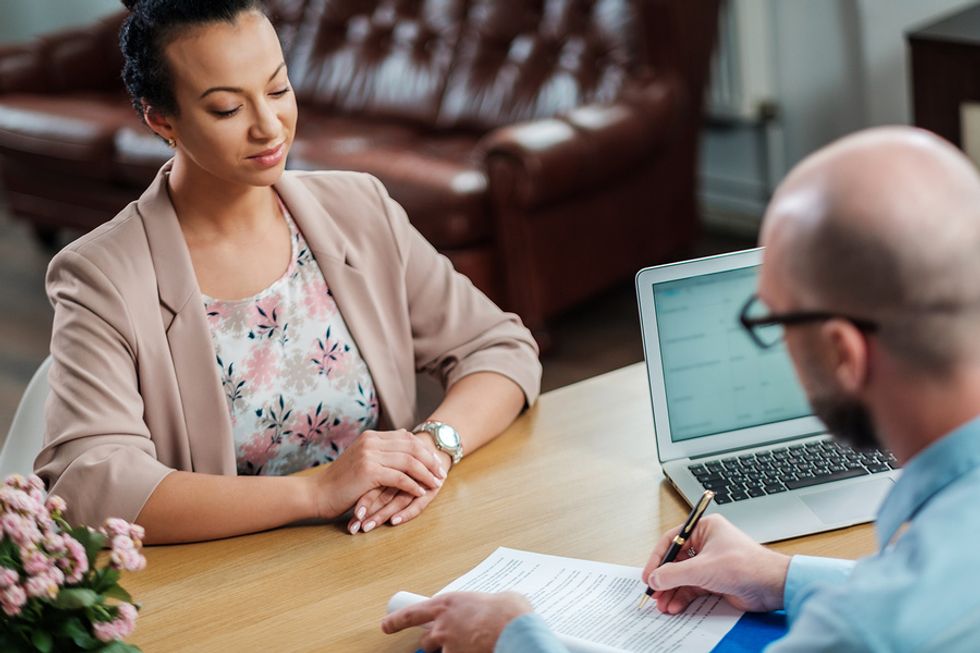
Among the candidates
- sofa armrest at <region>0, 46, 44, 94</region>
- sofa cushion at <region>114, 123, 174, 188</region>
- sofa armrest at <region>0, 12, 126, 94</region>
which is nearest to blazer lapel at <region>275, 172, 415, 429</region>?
sofa cushion at <region>114, 123, 174, 188</region>

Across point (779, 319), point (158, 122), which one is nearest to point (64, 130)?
point (158, 122)

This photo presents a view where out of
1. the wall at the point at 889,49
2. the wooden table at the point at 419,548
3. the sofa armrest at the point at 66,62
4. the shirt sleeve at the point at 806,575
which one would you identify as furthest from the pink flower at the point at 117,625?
the sofa armrest at the point at 66,62

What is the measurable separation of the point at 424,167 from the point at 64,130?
1.59m

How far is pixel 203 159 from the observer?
1634 mm

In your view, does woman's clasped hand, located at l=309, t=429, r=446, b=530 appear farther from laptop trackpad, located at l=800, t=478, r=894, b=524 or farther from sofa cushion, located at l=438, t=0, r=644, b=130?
sofa cushion, located at l=438, t=0, r=644, b=130

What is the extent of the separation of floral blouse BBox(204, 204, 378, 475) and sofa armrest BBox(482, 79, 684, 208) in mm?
1716

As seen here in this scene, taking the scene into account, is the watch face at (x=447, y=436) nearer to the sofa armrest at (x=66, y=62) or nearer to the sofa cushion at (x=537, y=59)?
the sofa cushion at (x=537, y=59)

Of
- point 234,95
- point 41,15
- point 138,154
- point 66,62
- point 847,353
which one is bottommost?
point 138,154

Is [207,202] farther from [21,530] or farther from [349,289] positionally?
[21,530]

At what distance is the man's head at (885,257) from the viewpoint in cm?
84

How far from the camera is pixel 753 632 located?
119 centimetres

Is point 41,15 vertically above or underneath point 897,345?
underneath

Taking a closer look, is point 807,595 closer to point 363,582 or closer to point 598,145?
point 363,582

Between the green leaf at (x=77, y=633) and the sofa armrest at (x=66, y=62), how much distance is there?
414cm
